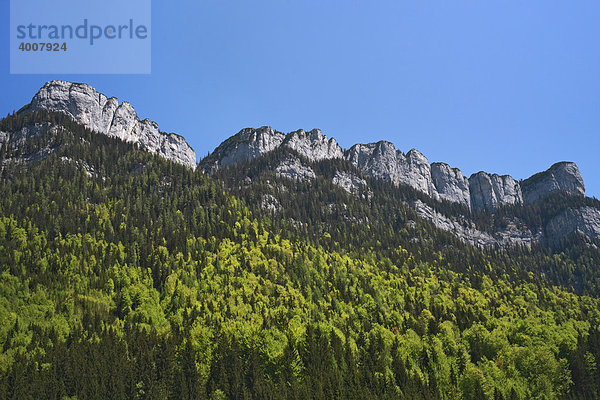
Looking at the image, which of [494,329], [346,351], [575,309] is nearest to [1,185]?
[346,351]

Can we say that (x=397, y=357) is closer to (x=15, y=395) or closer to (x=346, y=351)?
(x=346, y=351)

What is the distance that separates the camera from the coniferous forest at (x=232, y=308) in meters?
84.0

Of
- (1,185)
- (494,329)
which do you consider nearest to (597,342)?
(494,329)

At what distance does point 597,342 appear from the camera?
100m

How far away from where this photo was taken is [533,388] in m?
88.1

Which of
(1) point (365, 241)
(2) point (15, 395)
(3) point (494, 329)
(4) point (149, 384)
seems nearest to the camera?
(2) point (15, 395)

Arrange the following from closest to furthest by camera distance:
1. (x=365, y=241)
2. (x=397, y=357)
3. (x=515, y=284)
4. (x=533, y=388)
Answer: (x=533, y=388) → (x=397, y=357) → (x=515, y=284) → (x=365, y=241)

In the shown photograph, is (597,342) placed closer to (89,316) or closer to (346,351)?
(346,351)

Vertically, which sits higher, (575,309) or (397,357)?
(575,309)

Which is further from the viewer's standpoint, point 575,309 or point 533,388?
point 575,309

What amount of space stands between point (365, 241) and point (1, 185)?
150 metres

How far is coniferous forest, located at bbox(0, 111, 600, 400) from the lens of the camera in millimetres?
84000

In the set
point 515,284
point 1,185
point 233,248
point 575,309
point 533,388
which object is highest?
point 1,185

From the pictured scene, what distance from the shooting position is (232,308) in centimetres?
11544
